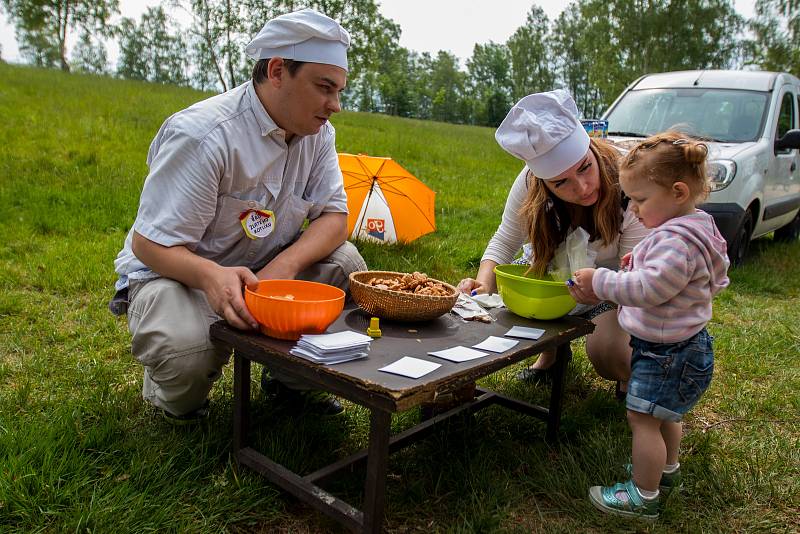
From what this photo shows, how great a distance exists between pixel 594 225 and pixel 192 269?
157 cm

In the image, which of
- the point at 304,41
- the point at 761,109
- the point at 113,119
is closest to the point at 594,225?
the point at 304,41

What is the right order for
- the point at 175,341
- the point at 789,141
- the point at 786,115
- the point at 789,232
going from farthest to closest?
1. the point at 789,232
2. the point at 786,115
3. the point at 789,141
4. the point at 175,341

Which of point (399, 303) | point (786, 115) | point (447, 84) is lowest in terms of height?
point (399, 303)

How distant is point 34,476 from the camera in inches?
72.6

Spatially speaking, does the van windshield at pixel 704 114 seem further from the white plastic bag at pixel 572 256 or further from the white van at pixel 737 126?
the white plastic bag at pixel 572 256

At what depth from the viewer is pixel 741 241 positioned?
5785mm

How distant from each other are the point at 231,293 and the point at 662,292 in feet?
4.27

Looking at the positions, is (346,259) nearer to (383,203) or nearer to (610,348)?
(610,348)

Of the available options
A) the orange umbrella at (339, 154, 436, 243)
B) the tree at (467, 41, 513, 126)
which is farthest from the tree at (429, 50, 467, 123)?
the orange umbrella at (339, 154, 436, 243)

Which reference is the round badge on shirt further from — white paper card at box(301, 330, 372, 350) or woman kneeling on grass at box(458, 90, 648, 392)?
woman kneeling on grass at box(458, 90, 648, 392)

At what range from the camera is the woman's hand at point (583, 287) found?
2033 millimetres

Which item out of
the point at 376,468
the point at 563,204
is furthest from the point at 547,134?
the point at 376,468

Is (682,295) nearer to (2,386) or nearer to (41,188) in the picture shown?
(2,386)

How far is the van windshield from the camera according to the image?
227 inches
